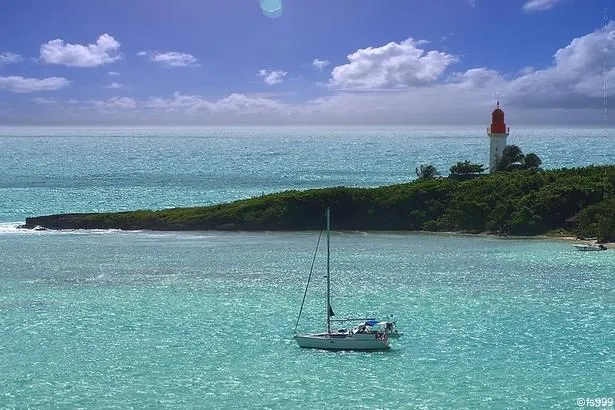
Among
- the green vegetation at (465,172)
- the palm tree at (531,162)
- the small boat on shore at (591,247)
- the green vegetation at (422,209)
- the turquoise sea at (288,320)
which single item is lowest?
the turquoise sea at (288,320)

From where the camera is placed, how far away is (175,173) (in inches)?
6486

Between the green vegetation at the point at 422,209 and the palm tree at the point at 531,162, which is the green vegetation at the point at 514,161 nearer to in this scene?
the palm tree at the point at 531,162

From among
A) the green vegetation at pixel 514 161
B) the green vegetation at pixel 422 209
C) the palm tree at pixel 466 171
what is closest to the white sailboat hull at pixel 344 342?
the green vegetation at pixel 422 209

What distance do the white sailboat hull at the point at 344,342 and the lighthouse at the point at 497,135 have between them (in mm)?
58134

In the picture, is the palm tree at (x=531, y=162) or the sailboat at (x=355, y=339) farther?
the palm tree at (x=531, y=162)

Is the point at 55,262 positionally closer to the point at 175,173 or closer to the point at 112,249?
the point at 112,249

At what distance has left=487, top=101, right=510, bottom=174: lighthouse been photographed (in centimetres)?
8875

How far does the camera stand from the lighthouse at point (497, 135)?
88750mm

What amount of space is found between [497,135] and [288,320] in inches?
2221

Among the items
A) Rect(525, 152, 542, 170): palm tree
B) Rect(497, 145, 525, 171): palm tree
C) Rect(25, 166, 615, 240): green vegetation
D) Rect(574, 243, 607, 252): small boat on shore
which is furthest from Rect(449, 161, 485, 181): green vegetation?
Rect(574, 243, 607, 252): small boat on shore

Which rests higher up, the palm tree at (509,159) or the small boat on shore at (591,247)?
the palm tree at (509,159)

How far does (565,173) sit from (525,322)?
4128cm

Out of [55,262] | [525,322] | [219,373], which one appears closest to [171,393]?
[219,373]

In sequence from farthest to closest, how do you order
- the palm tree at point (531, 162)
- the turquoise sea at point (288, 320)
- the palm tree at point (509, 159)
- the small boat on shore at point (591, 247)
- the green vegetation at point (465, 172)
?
the palm tree at point (509, 159)
the palm tree at point (531, 162)
the green vegetation at point (465, 172)
the small boat on shore at point (591, 247)
the turquoise sea at point (288, 320)
